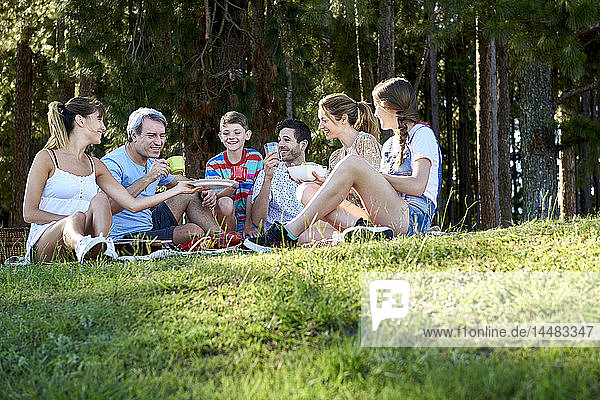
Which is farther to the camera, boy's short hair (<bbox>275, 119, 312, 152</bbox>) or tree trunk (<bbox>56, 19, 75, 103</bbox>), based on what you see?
tree trunk (<bbox>56, 19, 75, 103</bbox>)

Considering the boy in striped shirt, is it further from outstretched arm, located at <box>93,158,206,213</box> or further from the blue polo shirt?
outstretched arm, located at <box>93,158,206,213</box>

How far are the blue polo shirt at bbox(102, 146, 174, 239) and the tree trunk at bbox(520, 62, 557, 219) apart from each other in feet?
21.7

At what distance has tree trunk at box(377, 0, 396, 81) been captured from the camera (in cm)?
961

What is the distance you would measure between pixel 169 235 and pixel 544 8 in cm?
526

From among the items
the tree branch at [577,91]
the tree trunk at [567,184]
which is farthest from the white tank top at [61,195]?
the tree trunk at [567,184]

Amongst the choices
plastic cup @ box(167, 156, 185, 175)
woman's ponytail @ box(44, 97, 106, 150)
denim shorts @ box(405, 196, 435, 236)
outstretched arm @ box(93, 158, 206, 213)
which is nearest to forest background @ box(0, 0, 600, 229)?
denim shorts @ box(405, 196, 435, 236)

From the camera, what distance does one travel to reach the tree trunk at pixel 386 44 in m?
9.61

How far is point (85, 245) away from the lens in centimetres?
435

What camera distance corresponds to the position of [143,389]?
2.20 m

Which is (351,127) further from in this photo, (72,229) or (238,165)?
(72,229)

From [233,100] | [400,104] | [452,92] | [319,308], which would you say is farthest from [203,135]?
[452,92]

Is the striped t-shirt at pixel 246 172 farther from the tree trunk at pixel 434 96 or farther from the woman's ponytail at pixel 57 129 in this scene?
the tree trunk at pixel 434 96

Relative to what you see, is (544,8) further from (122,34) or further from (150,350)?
(150,350)

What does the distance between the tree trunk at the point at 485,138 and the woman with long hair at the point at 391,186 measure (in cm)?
670
